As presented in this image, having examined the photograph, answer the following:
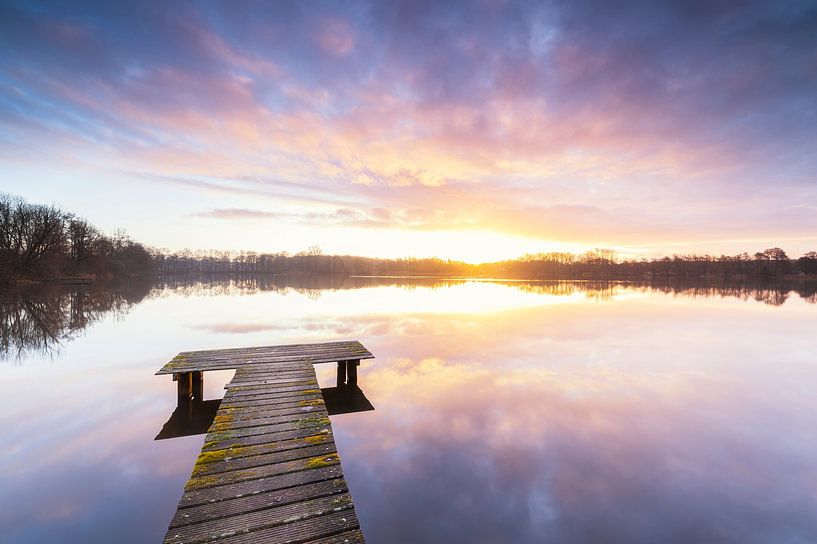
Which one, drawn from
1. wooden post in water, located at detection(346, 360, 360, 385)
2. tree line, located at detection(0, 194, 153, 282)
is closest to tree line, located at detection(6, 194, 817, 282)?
tree line, located at detection(0, 194, 153, 282)

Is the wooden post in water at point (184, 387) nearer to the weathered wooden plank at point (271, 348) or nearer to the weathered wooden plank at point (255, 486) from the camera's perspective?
the weathered wooden plank at point (271, 348)

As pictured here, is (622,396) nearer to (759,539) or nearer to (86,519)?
(759,539)

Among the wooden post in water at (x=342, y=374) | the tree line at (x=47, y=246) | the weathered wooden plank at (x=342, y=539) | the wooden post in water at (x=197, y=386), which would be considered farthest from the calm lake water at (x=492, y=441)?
the tree line at (x=47, y=246)

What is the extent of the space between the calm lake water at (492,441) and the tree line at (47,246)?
37324 mm

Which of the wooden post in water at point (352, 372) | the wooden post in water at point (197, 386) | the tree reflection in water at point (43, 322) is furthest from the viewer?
the tree reflection in water at point (43, 322)

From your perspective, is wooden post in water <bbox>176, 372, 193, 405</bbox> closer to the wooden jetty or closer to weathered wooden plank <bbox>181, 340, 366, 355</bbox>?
weathered wooden plank <bbox>181, 340, 366, 355</bbox>

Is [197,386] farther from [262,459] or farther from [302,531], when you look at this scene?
[302,531]

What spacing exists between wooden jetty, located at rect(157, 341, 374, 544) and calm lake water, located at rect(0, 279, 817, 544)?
3.60ft

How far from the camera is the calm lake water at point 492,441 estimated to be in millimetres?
4363

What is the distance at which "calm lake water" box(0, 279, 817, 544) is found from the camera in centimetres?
436

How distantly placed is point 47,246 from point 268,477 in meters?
57.6

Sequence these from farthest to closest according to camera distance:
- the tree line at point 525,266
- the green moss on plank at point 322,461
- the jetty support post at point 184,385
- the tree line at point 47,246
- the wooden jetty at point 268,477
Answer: the tree line at point 525,266 < the tree line at point 47,246 < the jetty support post at point 184,385 < the green moss on plank at point 322,461 < the wooden jetty at point 268,477

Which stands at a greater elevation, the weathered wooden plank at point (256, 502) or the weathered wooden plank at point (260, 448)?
the weathered wooden plank at point (256, 502)

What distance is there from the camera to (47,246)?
42.1 metres
